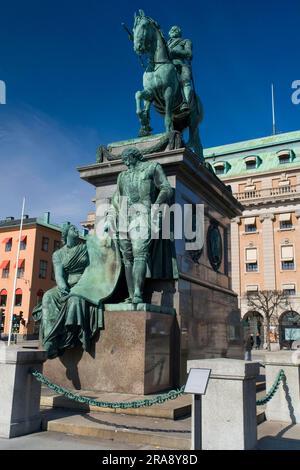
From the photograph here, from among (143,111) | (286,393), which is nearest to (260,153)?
(143,111)

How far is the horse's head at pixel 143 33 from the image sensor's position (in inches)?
423

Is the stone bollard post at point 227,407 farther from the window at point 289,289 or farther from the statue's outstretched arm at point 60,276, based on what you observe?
the window at point 289,289

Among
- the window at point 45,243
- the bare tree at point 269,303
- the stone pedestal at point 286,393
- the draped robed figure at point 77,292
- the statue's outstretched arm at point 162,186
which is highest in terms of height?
the window at point 45,243

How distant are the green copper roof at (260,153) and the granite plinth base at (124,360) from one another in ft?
186

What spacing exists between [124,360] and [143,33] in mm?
7511

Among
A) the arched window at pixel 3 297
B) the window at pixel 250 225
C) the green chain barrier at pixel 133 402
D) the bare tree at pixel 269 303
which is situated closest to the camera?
the green chain barrier at pixel 133 402

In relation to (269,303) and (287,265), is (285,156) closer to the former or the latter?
(287,265)

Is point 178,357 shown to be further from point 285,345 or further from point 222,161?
point 222,161

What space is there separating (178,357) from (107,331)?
1.58 metres

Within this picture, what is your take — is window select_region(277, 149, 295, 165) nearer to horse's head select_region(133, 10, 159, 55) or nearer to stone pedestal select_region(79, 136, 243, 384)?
stone pedestal select_region(79, 136, 243, 384)

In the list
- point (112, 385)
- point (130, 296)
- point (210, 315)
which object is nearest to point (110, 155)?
point (130, 296)

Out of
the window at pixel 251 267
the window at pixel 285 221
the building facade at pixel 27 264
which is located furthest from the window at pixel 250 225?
the building facade at pixel 27 264

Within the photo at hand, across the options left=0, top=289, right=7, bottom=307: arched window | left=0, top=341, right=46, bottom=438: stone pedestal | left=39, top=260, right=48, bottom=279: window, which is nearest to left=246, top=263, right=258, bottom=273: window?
left=39, top=260, right=48, bottom=279: window
